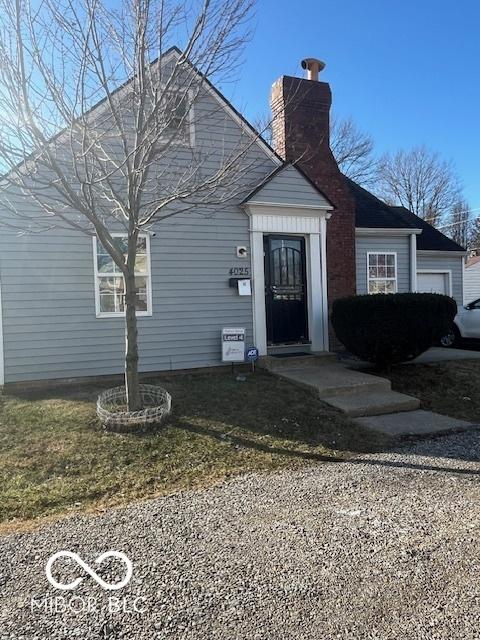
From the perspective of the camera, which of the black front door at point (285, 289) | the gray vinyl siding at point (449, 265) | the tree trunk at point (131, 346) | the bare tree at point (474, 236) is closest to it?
the tree trunk at point (131, 346)

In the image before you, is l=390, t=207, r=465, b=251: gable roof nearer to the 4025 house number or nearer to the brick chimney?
the brick chimney

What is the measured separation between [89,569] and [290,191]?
7572mm

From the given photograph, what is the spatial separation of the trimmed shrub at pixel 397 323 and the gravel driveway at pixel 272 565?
3.75 m

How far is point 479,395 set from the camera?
759cm

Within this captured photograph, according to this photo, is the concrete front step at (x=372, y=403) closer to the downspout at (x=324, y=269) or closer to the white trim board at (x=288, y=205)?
the downspout at (x=324, y=269)

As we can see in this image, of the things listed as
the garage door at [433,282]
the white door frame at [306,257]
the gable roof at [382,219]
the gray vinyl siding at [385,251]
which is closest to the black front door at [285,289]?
the white door frame at [306,257]

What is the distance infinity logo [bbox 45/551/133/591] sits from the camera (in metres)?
2.65

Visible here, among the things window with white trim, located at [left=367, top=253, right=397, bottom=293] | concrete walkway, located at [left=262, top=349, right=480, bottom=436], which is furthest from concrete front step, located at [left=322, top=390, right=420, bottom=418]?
window with white trim, located at [left=367, top=253, right=397, bottom=293]

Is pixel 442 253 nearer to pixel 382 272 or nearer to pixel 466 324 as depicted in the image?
pixel 466 324

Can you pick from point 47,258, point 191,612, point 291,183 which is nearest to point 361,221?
point 291,183

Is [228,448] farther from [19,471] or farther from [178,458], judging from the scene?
[19,471]

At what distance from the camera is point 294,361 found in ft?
28.4

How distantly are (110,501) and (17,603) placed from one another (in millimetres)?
1407

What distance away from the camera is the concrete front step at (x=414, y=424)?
18.8 ft
